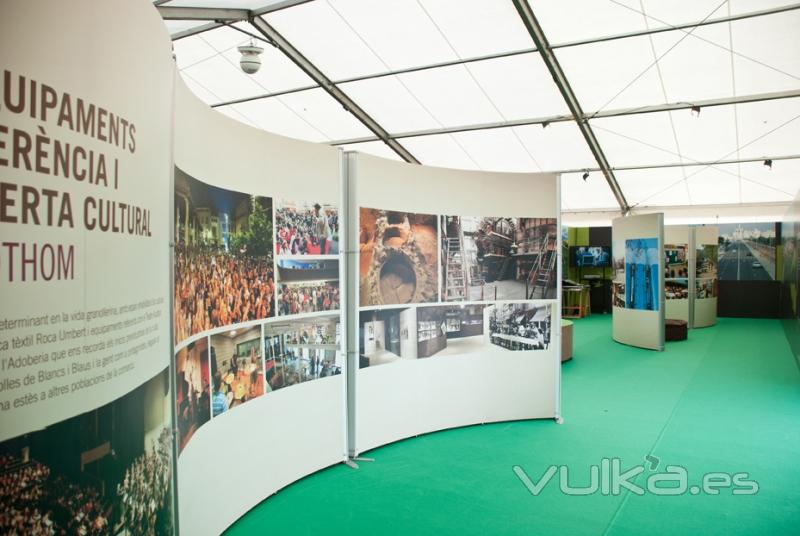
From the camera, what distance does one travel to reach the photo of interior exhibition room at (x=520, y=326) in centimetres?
599

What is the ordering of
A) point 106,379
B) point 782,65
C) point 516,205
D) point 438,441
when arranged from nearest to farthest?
point 106,379 → point 438,441 → point 516,205 → point 782,65

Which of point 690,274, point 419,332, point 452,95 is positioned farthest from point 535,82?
point 690,274

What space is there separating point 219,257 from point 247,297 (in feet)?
1.38

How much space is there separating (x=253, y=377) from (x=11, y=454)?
2.47 meters

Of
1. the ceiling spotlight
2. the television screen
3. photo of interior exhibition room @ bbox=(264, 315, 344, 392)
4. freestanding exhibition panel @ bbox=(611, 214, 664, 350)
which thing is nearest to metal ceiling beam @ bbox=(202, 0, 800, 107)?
the ceiling spotlight

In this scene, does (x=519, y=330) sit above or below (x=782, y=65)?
below

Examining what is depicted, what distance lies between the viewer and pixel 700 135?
1179 centimetres

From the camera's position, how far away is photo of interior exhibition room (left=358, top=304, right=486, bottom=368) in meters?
5.06

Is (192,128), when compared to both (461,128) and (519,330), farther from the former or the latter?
(461,128)

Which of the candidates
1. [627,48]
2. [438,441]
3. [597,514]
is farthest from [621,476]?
[627,48]

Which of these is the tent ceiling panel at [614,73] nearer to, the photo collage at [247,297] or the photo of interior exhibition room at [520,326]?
the photo of interior exhibition room at [520,326]

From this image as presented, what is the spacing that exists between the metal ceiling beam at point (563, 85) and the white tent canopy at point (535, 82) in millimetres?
33

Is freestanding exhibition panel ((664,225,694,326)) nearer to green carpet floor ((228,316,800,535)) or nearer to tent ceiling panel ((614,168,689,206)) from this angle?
tent ceiling panel ((614,168,689,206))

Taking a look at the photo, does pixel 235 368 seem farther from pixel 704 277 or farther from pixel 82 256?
pixel 704 277
